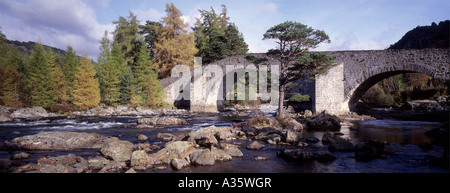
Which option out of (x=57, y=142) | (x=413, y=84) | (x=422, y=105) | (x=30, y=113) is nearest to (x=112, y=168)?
(x=57, y=142)

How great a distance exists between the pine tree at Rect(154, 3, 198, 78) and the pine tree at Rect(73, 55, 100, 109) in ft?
24.8

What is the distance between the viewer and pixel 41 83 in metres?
22.2

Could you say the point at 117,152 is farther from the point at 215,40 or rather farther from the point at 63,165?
the point at 215,40

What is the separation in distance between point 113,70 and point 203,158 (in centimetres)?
2268

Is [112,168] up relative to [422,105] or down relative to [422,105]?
down

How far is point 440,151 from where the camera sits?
23.5 ft

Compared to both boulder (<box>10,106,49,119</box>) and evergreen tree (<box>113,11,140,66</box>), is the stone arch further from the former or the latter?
evergreen tree (<box>113,11,140,66</box>)

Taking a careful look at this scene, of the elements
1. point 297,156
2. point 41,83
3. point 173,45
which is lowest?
point 297,156

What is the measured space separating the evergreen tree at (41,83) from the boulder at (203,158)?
71.4 ft

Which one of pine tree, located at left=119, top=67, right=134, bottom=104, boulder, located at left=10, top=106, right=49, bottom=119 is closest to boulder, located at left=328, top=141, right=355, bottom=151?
boulder, located at left=10, top=106, right=49, bottom=119

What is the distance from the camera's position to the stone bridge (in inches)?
610
